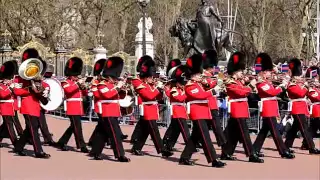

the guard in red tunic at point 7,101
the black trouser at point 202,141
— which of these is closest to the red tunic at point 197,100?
the black trouser at point 202,141

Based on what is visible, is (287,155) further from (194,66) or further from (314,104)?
(194,66)

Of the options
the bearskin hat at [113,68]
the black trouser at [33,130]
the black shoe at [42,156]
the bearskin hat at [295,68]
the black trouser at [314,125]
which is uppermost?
the bearskin hat at [113,68]

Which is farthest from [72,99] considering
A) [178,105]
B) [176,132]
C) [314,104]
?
[314,104]

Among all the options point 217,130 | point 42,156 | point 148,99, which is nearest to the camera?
point 42,156

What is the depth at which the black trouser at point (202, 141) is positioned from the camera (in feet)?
36.0

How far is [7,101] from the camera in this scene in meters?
13.1

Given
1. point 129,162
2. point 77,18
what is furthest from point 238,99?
point 77,18

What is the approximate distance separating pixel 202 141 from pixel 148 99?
4.98ft

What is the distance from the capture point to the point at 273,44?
4953cm

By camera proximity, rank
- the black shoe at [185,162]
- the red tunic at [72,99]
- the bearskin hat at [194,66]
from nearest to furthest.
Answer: the bearskin hat at [194,66], the black shoe at [185,162], the red tunic at [72,99]

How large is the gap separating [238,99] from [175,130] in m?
1.47

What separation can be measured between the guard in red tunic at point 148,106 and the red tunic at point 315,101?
9.31 ft

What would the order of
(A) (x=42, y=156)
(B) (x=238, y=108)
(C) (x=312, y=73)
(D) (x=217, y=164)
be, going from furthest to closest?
(C) (x=312, y=73), (A) (x=42, y=156), (B) (x=238, y=108), (D) (x=217, y=164)

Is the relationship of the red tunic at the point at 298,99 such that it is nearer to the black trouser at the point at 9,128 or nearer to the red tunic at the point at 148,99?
the red tunic at the point at 148,99
